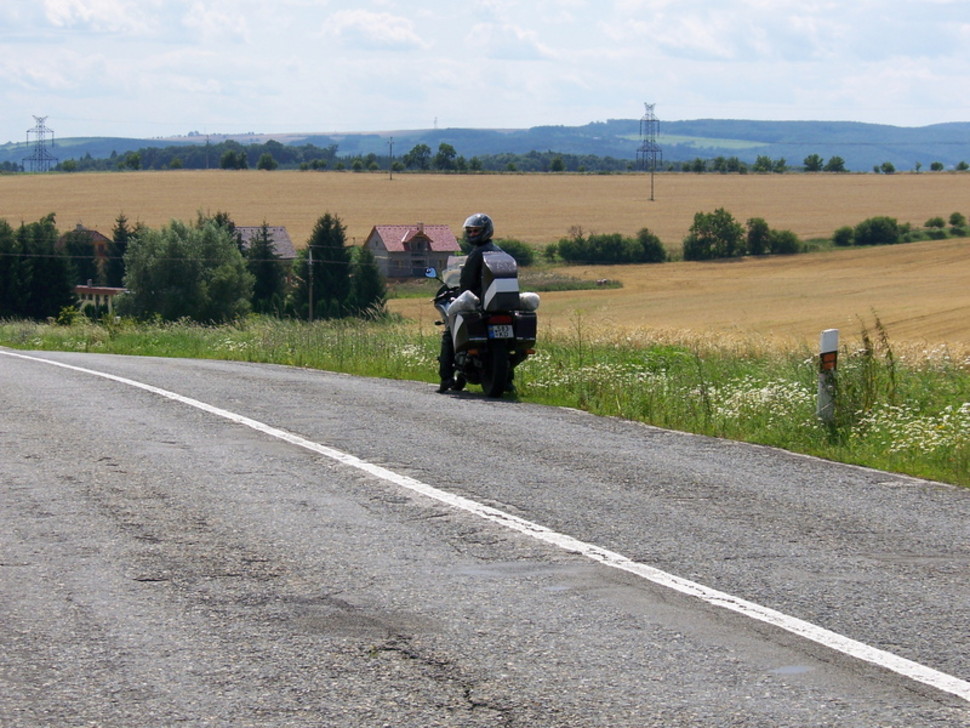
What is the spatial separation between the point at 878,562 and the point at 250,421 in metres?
6.19

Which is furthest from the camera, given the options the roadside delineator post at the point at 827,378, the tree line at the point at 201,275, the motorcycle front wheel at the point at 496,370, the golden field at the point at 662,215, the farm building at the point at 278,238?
the farm building at the point at 278,238

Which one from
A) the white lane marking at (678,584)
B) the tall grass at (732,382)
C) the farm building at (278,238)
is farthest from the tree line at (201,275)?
the white lane marking at (678,584)

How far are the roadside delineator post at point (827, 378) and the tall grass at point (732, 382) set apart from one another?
0.09 meters

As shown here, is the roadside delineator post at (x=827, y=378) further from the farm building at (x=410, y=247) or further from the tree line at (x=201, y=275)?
the farm building at (x=410, y=247)

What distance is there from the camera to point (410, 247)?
3543 inches

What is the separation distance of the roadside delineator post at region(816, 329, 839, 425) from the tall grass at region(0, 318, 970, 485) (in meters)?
0.09

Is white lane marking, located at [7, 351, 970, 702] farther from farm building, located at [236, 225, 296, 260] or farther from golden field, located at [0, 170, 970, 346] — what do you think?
farm building, located at [236, 225, 296, 260]

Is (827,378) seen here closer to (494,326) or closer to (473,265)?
(494,326)

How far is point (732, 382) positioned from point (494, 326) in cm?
273

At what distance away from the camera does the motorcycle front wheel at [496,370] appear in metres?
13.4

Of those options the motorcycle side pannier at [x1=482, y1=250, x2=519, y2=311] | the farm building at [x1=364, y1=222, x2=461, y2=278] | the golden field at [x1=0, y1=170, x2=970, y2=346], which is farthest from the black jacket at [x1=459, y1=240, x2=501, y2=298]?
the farm building at [x1=364, y1=222, x2=461, y2=278]

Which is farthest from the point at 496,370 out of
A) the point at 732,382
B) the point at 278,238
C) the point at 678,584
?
the point at 278,238

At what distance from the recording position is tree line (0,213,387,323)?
2704 inches

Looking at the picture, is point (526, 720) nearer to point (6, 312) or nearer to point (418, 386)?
point (418, 386)
